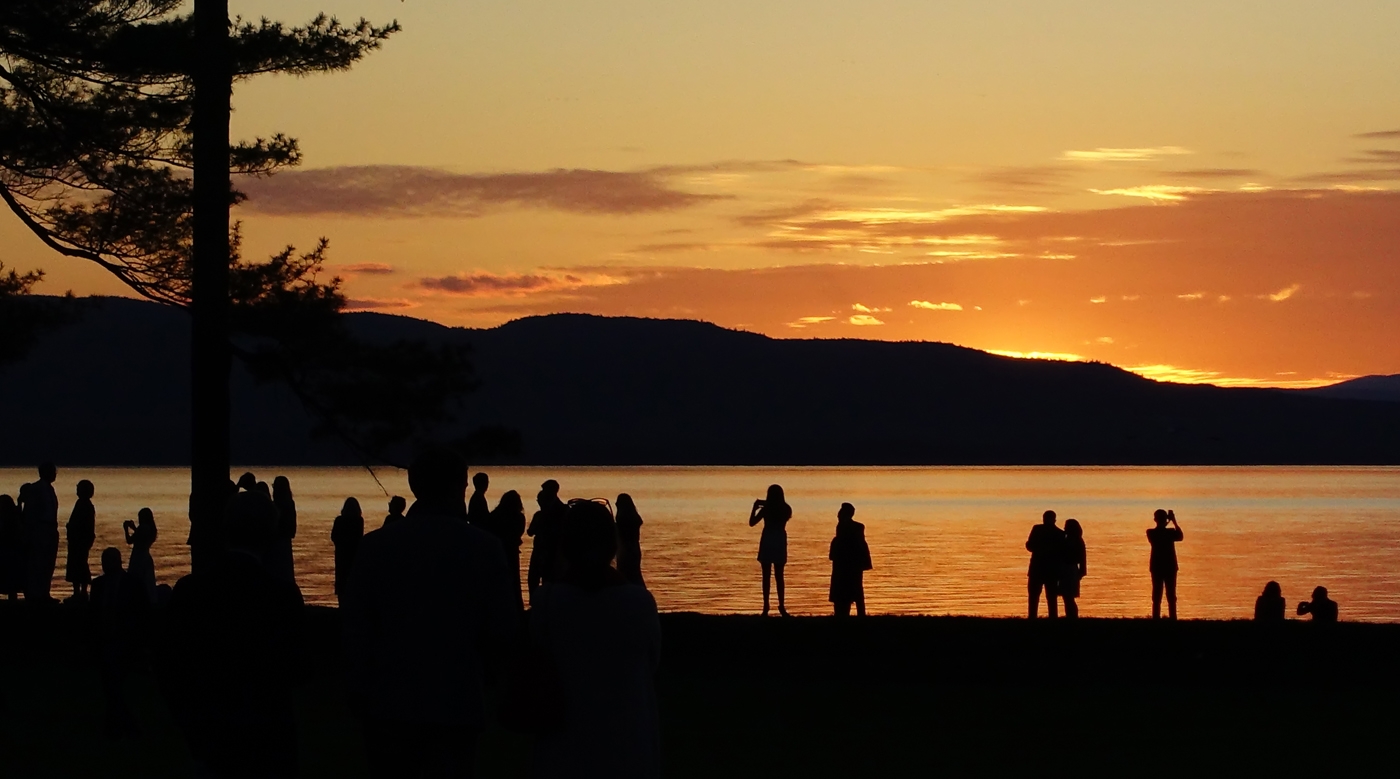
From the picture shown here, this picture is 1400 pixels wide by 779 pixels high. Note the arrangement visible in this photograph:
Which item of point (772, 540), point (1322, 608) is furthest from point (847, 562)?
point (1322, 608)

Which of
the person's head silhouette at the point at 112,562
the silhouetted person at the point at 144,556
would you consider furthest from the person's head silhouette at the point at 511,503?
the person's head silhouette at the point at 112,562

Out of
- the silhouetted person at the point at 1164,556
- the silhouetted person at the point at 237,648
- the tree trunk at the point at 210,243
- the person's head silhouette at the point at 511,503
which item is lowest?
the silhouetted person at the point at 1164,556

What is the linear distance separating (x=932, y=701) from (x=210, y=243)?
848 cm

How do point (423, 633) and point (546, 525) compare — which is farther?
point (546, 525)

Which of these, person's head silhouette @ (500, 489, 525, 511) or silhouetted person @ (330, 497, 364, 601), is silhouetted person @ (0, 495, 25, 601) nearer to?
silhouetted person @ (330, 497, 364, 601)

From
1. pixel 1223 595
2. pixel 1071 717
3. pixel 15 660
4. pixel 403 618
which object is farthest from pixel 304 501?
pixel 403 618

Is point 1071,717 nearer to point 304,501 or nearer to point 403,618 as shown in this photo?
point 403,618

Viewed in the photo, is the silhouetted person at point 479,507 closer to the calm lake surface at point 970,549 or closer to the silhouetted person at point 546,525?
the silhouetted person at point 546,525

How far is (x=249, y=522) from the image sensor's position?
20.5 feet

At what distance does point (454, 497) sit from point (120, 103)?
13024 mm

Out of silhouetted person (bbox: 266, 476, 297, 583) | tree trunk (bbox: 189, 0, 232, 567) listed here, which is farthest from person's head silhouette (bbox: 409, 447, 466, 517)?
tree trunk (bbox: 189, 0, 232, 567)

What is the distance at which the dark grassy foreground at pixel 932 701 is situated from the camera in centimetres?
1203

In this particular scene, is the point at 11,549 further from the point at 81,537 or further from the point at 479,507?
the point at 479,507

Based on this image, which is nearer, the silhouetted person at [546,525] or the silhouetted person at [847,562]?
the silhouetted person at [546,525]
